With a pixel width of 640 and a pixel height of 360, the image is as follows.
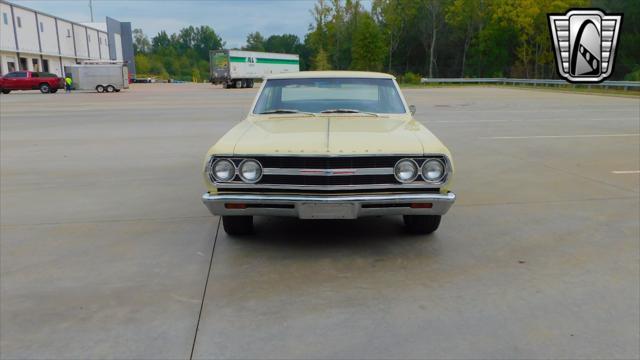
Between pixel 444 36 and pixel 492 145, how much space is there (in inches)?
2883

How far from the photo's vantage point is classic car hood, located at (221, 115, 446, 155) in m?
3.98

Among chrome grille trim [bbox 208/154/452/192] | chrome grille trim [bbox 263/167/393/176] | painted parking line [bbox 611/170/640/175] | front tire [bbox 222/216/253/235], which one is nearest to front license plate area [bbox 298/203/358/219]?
chrome grille trim [bbox 208/154/452/192]

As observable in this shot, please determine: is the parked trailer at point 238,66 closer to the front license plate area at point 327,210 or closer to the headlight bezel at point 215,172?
the headlight bezel at point 215,172

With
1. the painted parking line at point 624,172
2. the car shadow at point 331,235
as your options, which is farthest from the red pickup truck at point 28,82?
the painted parking line at point 624,172

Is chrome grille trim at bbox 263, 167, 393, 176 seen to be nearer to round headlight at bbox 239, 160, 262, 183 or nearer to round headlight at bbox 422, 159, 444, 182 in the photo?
round headlight at bbox 239, 160, 262, 183

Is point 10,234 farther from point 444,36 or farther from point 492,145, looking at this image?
point 444,36

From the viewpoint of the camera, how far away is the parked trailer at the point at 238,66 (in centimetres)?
4478

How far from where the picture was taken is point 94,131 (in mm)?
13711

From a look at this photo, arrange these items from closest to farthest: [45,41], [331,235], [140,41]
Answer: [331,235] → [45,41] → [140,41]

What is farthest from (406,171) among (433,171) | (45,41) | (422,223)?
(45,41)

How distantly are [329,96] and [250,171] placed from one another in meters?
1.80

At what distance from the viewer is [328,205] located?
3943 mm

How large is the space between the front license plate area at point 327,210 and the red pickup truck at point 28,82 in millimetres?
43065

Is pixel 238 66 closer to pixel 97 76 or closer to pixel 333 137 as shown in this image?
pixel 97 76
